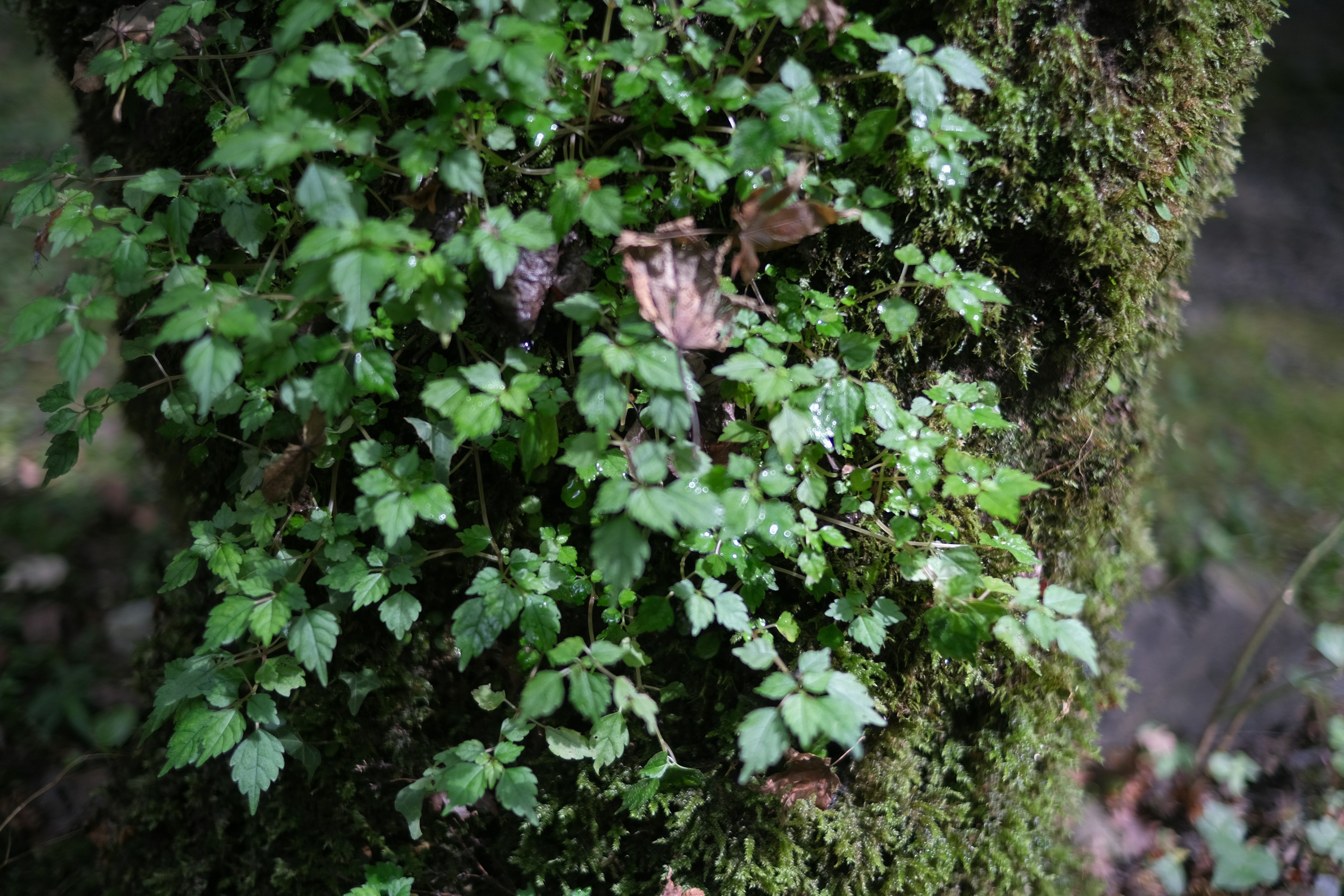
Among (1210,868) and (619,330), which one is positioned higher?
(619,330)

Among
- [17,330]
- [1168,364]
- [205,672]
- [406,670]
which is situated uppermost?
[17,330]

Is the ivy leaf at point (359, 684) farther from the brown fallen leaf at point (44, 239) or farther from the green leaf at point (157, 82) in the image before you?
the green leaf at point (157, 82)

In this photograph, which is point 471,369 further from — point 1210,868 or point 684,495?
point 1210,868

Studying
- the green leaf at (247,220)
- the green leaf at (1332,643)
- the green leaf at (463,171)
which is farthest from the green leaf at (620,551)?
the green leaf at (1332,643)

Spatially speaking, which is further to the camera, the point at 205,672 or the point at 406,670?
the point at 406,670

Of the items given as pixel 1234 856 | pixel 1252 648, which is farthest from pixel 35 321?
pixel 1252 648

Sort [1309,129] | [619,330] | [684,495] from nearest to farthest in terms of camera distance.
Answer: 1. [684,495]
2. [619,330]
3. [1309,129]

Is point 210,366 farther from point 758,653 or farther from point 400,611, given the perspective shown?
point 758,653

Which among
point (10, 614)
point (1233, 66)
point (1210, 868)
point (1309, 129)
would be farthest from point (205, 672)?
point (1309, 129)
